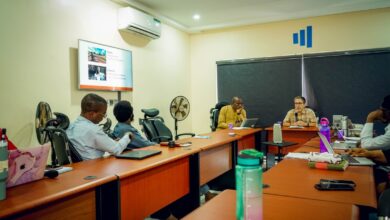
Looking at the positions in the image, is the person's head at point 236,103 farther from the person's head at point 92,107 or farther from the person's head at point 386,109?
the person's head at point 92,107

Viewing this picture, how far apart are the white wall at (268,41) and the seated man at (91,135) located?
4.34 metres

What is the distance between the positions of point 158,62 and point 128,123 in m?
2.88

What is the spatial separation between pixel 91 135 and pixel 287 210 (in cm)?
146

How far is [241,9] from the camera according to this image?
211 inches

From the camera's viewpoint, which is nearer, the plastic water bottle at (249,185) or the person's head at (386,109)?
the plastic water bottle at (249,185)

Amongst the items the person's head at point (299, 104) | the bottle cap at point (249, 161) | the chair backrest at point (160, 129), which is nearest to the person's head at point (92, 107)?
the bottle cap at point (249, 161)

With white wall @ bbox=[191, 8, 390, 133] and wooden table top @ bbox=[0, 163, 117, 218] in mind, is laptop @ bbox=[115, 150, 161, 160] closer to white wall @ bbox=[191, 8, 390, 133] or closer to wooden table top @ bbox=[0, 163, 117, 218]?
wooden table top @ bbox=[0, 163, 117, 218]

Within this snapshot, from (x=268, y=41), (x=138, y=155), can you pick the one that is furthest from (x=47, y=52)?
(x=268, y=41)

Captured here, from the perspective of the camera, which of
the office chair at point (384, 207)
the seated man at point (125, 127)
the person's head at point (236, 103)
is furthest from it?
the person's head at point (236, 103)

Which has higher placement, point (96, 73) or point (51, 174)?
point (96, 73)

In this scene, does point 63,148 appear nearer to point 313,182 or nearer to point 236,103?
point 313,182

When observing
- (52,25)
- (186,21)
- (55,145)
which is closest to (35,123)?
(52,25)

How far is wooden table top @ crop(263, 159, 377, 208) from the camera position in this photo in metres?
1.26

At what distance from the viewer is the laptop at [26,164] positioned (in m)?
1.34
